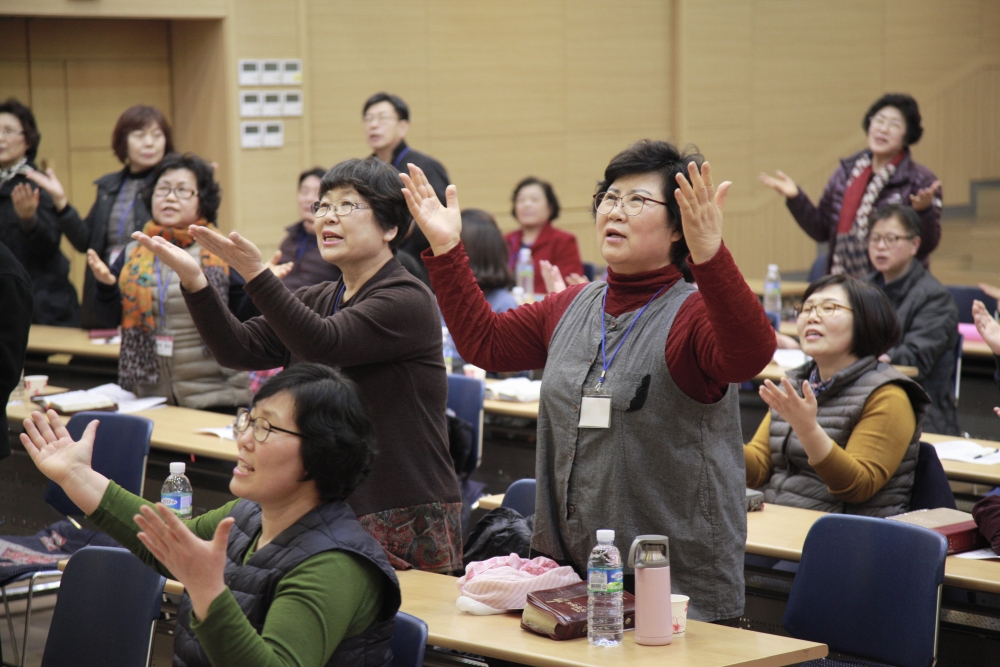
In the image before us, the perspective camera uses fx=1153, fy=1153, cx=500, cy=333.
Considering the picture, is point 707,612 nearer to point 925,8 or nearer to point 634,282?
point 634,282

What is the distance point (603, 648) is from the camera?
229 cm

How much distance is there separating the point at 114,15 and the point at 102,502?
228 inches

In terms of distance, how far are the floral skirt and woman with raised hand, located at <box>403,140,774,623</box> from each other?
0.31 metres

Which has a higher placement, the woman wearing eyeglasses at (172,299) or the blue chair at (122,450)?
the woman wearing eyeglasses at (172,299)

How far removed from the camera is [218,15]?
769cm

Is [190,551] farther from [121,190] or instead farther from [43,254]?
[43,254]

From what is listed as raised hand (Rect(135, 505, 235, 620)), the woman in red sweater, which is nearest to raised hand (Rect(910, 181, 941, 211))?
the woman in red sweater

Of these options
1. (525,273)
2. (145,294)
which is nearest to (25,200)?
(145,294)

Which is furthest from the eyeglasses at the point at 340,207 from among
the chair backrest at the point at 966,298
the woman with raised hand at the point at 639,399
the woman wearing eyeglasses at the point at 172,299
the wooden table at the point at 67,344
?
the chair backrest at the point at 966,298

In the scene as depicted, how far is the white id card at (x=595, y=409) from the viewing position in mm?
2332

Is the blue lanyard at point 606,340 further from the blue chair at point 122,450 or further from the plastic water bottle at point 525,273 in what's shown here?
the plastic water bottle at point 525,273

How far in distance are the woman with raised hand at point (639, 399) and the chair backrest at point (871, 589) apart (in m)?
0.54

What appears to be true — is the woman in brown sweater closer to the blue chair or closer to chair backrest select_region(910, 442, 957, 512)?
the blue chair

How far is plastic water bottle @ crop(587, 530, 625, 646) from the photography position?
2.28 metres
